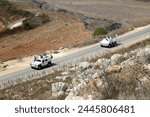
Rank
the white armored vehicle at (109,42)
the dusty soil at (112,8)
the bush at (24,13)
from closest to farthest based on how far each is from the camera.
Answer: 1. the white armored vehicle at (109,42)
2. the bush at (24,13)
3. the dusty soil at (112,8)

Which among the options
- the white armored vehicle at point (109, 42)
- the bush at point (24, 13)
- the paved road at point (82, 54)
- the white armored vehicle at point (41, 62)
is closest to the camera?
the paved road at point (82, 54)

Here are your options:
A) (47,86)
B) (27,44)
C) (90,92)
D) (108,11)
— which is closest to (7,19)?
(27,44)

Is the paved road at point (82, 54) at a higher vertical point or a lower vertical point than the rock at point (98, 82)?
lower

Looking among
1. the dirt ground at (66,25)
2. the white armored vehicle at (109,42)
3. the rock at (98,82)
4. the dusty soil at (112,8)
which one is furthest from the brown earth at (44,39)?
the rock at (98,82)

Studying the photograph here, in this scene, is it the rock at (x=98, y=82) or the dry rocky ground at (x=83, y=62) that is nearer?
the dry rocky ground at (x=83, y=62)

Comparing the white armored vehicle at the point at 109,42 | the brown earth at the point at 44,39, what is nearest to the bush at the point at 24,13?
the brown earth at the point at 44,39

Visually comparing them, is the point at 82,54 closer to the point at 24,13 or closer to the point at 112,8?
the point at 24,13

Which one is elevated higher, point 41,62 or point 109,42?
point 109,42

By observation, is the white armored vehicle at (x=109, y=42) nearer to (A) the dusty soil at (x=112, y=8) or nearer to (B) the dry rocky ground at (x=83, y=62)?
(B) the dry rocky ground at (x=83, y=62)

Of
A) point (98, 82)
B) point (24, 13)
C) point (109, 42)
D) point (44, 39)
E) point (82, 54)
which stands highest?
point (98, 82)

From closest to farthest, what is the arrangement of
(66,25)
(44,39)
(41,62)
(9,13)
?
1. (41,62)
2. (44,39)
3. (66,25)
4. (9,13)

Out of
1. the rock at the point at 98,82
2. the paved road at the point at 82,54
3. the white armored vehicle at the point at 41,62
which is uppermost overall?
the rock at the point at 98,82

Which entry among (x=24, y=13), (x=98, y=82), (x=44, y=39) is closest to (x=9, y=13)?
(x=24, y=13)

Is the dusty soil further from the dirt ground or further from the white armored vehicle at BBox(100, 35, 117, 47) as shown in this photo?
the white armored vehicle at BBox(100, 35, 117, 47)
